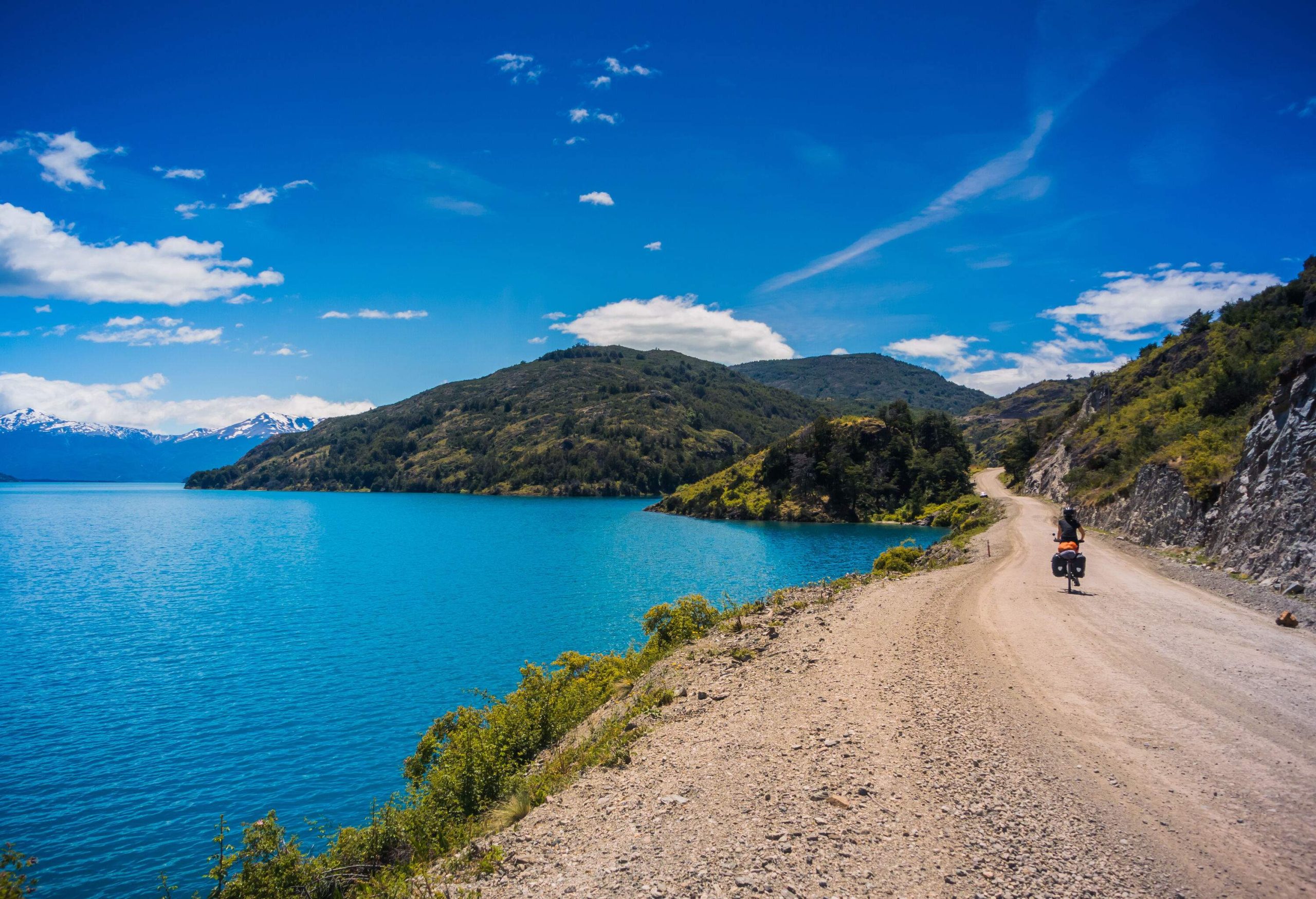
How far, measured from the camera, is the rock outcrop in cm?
1770

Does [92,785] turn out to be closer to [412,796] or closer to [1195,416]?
[412,796]

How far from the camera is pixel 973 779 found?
310 inches

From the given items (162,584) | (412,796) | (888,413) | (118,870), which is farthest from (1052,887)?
(888,413)

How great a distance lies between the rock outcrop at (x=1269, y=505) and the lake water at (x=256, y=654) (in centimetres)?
2213

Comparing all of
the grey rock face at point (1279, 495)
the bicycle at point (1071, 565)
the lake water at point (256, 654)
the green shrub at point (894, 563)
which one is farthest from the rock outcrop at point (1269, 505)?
the lake water at point (256, 654)

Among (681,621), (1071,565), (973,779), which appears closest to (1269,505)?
(1071,565)

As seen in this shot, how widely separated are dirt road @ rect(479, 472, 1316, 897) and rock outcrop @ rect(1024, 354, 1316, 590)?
15.5 ft

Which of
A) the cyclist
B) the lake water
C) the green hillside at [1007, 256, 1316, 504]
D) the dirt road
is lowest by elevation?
the lake water

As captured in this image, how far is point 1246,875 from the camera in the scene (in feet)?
18.2

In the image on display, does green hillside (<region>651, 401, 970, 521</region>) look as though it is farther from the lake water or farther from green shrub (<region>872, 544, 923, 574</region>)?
green shrub (<region>872, 544, 923, 574</region>)

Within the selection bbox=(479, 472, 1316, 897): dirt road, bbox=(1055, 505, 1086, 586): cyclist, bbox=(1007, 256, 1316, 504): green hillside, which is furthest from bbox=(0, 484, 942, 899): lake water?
bbox=(1007, 256, 1316, 504): green hillside

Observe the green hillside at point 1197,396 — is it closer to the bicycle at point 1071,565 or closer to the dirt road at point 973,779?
the bicycle at point 1071,565

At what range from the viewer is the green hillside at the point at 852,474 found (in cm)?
10019

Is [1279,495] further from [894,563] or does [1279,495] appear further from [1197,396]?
[1197,396]
